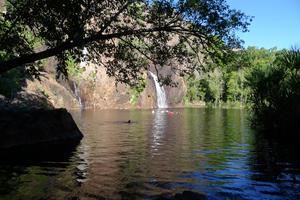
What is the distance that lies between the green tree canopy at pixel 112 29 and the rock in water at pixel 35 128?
325 inches

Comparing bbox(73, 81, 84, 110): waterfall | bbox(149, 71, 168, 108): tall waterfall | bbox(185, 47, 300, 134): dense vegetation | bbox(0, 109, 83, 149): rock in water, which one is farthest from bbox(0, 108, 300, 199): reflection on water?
bbox(149, 71, 168, 108): tall waterfall

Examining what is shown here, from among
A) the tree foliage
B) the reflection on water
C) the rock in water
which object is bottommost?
the reflection on water

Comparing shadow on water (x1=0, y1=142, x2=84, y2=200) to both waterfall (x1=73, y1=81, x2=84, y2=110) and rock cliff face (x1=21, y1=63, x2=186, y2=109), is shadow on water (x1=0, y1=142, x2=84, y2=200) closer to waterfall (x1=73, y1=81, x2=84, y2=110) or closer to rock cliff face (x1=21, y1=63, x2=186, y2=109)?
rock cliff face (x1=21, y1=63, x2=186, y2=109)

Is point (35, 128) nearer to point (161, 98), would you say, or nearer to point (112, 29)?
point (112, 29)

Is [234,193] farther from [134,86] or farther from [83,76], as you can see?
[83,76]

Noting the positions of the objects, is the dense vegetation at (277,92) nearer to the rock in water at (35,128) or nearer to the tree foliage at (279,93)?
the tree foliage at (279,93)

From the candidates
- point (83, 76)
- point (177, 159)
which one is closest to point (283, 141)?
point (177, 159)

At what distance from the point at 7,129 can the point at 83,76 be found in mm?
87628

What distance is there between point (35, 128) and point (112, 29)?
11.1m

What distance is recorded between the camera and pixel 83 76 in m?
110

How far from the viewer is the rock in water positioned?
23.0 metres

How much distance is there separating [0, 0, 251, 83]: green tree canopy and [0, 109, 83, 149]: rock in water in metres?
8.25

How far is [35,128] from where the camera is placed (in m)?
24.7

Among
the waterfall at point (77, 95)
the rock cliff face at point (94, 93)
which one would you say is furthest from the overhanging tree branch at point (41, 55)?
the waterfall at point (77, 95)
